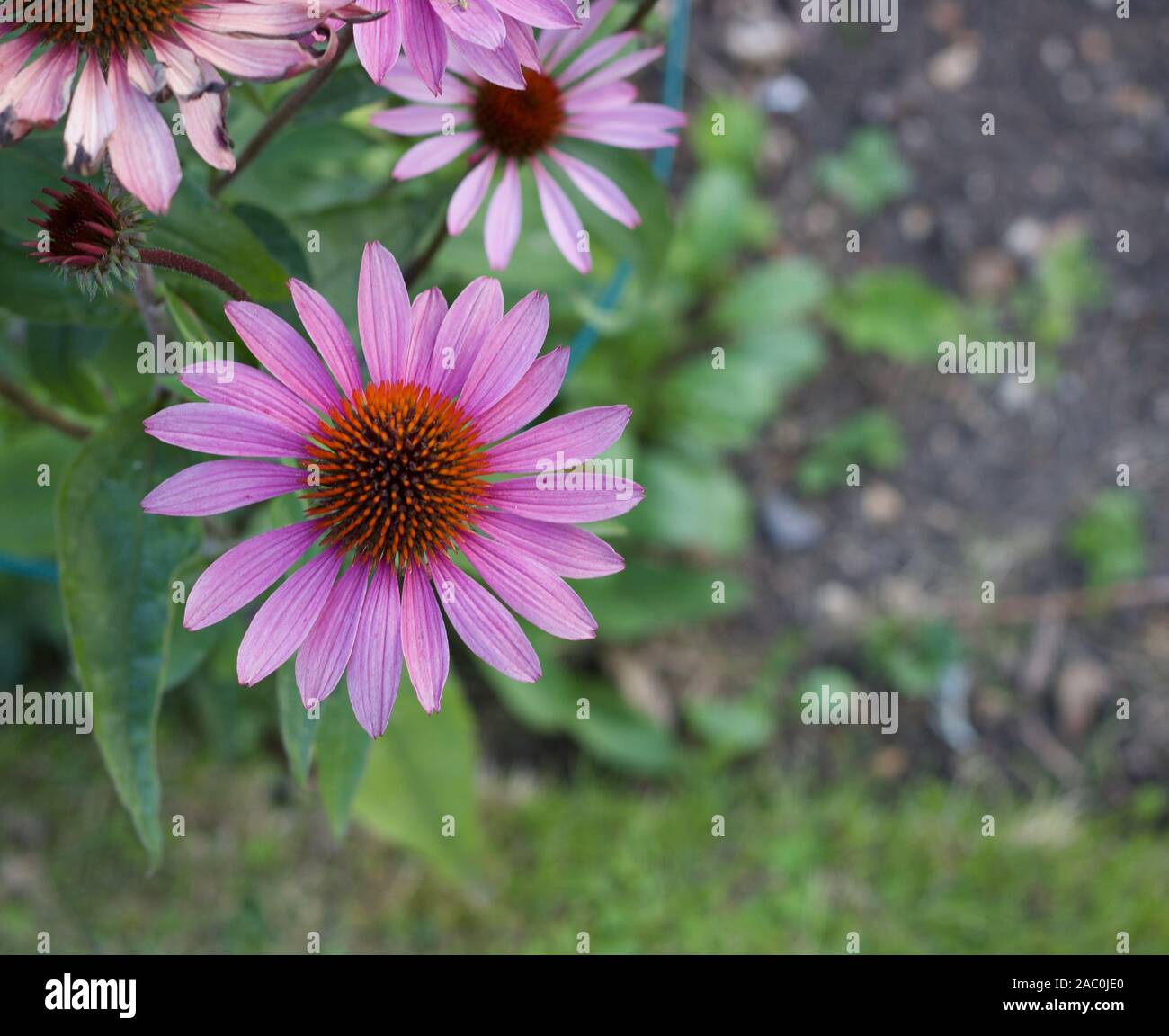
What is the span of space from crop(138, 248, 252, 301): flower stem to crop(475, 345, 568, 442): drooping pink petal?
0.19 meters

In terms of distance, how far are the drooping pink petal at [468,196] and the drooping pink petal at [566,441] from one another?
19 cm

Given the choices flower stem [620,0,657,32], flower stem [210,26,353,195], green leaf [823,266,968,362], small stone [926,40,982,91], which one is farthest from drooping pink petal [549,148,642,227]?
small stone [926,40,982,91]

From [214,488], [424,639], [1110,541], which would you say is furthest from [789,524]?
[214,488]

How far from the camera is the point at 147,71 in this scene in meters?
0.71

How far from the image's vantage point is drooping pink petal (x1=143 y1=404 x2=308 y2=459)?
72 cm

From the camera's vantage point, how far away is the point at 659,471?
1.91 metres

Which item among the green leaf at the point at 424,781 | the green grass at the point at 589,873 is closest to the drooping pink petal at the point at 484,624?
the green leaf at the point at 424,781

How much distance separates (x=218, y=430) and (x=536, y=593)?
243 millimetres

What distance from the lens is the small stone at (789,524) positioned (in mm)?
2148

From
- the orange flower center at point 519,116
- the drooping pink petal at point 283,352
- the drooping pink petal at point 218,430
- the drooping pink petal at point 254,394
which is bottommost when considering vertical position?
the drooping pink petal at point 218,430

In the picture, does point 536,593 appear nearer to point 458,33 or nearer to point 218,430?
point 218,430

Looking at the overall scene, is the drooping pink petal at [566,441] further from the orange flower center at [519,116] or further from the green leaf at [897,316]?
the green leaf at [897,316]
